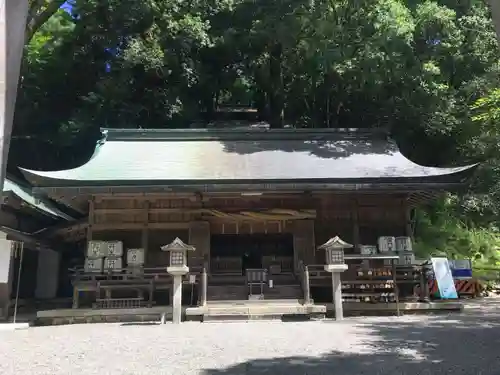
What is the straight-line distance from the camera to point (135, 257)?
12.4 m

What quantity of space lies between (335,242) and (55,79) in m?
15.5

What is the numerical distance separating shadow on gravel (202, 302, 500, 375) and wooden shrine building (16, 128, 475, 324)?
14.4ft

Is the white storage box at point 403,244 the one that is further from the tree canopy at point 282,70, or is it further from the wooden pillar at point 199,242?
the tree canopy at point 282,70

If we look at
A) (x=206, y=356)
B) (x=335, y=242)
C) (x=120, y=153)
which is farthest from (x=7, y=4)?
(x=120, y=153)

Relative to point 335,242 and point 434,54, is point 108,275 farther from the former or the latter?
point 434,54

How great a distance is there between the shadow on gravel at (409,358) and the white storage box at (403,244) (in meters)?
4.02

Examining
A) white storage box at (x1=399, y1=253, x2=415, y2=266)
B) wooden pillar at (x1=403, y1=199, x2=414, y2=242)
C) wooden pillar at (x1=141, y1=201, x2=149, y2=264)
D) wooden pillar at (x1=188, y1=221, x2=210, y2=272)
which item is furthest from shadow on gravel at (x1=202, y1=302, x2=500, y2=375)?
wooden pillar at (x1=141, y1=201, x2=149, y2=264)

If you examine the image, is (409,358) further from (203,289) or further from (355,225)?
(355,225)

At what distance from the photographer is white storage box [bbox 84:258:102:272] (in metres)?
12.2

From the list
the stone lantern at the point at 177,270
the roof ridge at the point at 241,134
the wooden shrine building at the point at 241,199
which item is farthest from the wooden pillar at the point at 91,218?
the stone lantern at the point at 177,270

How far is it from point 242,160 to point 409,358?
30.8ft

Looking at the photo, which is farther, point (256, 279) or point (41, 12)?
point (41, 12)

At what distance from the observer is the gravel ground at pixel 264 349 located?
5.19 metres

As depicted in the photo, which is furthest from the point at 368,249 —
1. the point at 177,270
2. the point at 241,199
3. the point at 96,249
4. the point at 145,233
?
the point at 96,249
